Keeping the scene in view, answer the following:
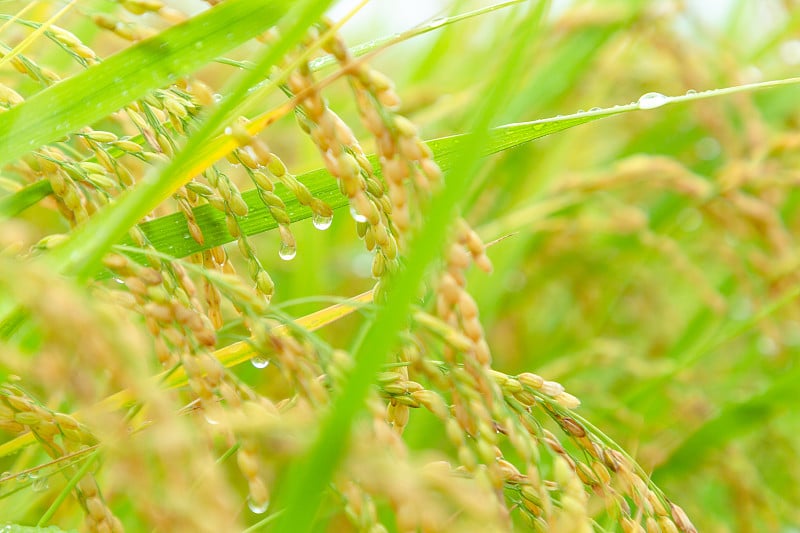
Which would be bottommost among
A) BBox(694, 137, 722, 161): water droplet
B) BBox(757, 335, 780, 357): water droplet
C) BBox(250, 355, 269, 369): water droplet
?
BBox(757, 335, 780, 357): water droplet

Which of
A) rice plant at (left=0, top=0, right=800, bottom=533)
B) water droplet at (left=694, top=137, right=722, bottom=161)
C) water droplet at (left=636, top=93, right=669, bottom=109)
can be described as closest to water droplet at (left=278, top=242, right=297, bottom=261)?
rice plant at (left=0, top=0, right=800, bottom=533)

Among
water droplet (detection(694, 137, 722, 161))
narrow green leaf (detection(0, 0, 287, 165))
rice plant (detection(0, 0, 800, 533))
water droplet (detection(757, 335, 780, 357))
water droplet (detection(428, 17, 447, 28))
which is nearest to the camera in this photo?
rice plant (detection(0, 0, 800, 533))

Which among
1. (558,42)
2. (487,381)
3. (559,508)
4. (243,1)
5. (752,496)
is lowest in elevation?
(752,496)

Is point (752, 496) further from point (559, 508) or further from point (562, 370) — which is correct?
point (559, 508)

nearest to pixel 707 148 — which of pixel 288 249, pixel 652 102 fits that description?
pixel 652 102

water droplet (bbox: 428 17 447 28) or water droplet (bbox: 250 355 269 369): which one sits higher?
water droplet (bbox: 428 17 447 28)

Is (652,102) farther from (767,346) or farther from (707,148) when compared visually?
(707,148)

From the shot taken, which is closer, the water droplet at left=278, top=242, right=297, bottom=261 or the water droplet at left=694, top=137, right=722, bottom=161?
the water droplet at left=278, top=242, right=297, bottom=261

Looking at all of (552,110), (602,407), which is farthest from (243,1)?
(552,110)

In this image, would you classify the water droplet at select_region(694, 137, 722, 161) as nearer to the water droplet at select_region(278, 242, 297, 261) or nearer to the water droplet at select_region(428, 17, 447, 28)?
the water droplet at select_region(428, 17, 447, 28)
